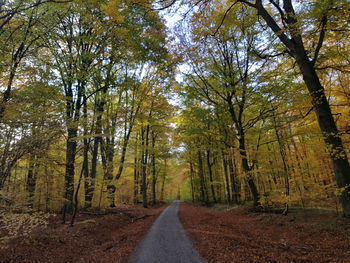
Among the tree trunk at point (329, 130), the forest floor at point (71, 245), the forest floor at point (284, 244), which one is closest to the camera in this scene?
the forest floor at point (284, 244)

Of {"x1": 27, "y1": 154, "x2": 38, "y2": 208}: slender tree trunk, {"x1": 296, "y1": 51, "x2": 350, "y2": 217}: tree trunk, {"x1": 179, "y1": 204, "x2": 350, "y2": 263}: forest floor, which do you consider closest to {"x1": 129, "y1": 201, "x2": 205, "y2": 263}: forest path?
{"x1": 179, "y1": 204, "x2": 350, "y2": 263}: forest floor

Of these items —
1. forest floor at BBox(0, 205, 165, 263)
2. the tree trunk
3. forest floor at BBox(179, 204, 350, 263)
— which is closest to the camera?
forest floor at BBox(179, 204, 350, 263)

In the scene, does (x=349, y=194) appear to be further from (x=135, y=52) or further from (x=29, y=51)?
(x=29, y=51)

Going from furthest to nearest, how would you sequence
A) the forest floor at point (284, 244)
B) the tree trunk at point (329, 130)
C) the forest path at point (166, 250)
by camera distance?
the tree trunk at point (329, 130), the forest path at point (166, 250), the forest floor at point (284, 244)

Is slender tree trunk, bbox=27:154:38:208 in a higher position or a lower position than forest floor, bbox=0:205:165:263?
higher

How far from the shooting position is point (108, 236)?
8539 mm

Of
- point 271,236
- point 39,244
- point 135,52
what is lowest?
point 271,236

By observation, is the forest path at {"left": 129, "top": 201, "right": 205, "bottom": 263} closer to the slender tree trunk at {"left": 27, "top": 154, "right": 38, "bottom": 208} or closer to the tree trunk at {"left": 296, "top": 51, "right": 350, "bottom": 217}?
the slender tree trunk at {"left": 27, "top": 154, "right": 38, "bottom": 208}

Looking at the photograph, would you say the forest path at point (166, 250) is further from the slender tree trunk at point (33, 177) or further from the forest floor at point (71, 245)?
the slender tree trunk at point (33, 177)

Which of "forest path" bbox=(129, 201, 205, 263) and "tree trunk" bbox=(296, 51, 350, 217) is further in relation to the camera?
"tree trunk" bbox=(296, 51, 350, 217)

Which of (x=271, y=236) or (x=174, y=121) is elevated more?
(x=174, y=121)

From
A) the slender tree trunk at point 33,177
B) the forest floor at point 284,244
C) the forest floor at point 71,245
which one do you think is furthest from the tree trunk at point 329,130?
the slender tree trunk at point 33,177

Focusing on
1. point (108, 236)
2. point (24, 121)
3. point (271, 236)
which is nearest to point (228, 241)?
point (271, 236)

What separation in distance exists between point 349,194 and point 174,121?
668 inches
